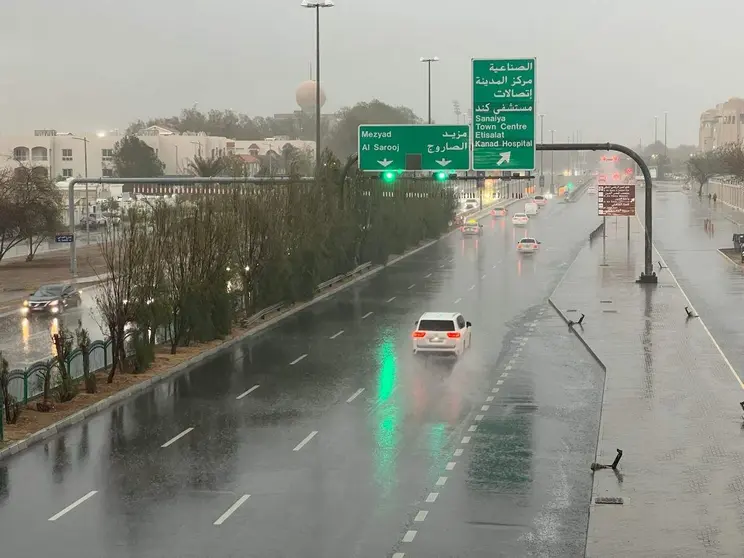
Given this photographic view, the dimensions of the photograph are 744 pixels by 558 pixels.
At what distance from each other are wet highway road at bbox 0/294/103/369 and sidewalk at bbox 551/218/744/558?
15626 millimetres

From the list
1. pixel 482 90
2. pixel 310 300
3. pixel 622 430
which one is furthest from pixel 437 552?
pixel 310 300

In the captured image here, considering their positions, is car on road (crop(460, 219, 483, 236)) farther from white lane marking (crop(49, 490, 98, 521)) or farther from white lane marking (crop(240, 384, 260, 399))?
white lane marking (crop(49, 490, 98, 521))

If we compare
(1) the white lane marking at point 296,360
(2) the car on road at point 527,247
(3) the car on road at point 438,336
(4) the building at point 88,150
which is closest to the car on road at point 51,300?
(1) the white lane marking at point 296,360

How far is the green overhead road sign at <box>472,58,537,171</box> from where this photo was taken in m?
41.2

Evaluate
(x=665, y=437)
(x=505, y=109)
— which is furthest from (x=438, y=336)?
(x=665, y=437)

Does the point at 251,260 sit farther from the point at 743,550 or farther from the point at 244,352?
the point at 743,550

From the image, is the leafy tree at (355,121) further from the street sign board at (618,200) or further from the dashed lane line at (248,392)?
the dashed lane line at (248,392)

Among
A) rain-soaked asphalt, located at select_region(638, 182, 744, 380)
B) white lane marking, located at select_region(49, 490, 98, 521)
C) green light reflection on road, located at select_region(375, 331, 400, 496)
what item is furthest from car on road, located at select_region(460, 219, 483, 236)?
white lane marking, located at select_region(49, 490, 98, 521)

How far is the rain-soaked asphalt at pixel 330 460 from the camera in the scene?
1730cm

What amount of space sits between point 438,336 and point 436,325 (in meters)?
0.43

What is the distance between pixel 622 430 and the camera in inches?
947

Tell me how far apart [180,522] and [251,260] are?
1050 inches

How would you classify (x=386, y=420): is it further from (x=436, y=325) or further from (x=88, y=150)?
(x=88, y=150)

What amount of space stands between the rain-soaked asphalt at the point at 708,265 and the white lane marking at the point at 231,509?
17852 millimetres
